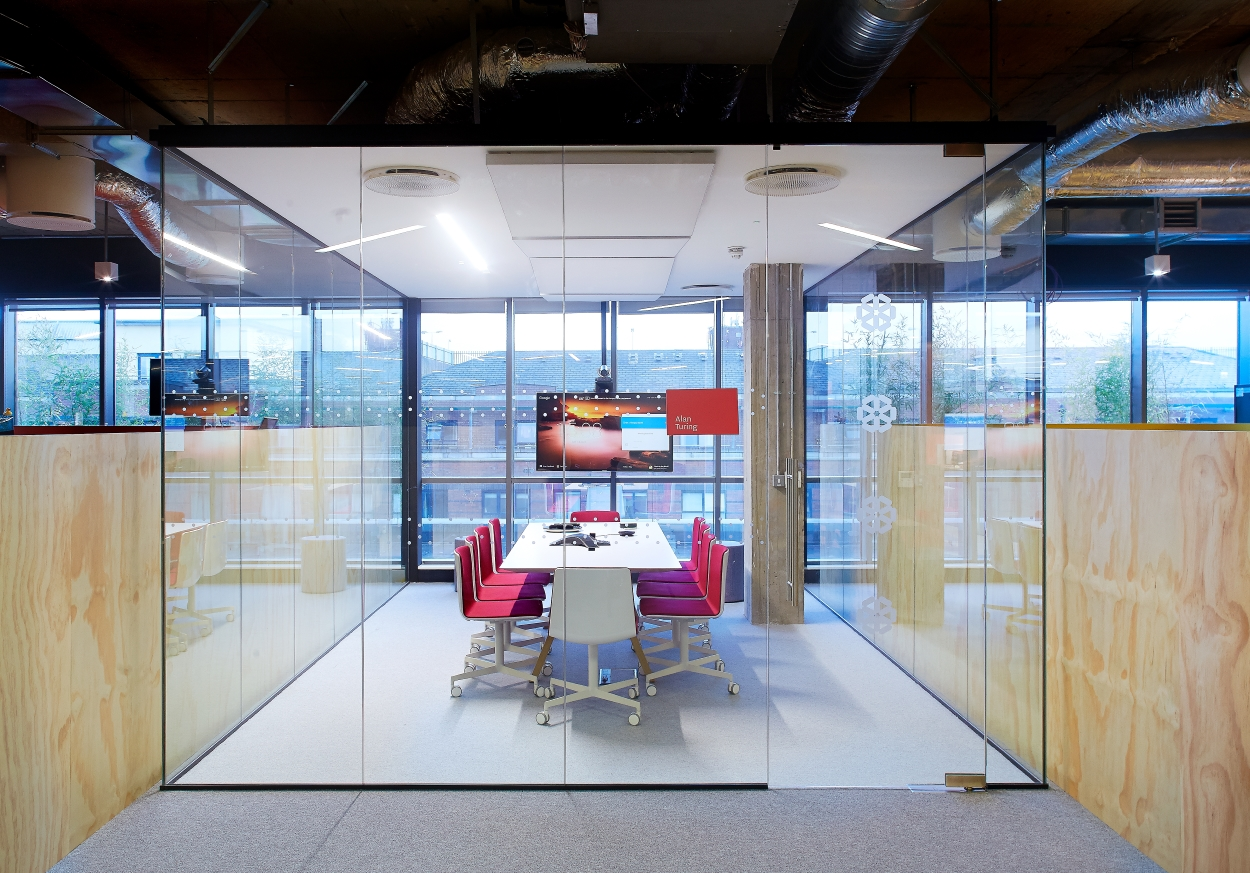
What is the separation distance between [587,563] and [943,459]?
216 centimetres

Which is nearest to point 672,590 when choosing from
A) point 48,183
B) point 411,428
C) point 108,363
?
point 411,428

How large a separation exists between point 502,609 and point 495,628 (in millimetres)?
123

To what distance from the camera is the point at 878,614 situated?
435 centimetres

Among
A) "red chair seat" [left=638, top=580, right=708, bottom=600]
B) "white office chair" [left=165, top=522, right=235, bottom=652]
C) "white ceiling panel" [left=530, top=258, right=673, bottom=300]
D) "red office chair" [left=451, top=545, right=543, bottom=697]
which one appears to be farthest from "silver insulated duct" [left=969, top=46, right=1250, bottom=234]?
"white office chair" [left=165, top=522, right=235, bottom=652]

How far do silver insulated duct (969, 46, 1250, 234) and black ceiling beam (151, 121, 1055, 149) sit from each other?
62cm

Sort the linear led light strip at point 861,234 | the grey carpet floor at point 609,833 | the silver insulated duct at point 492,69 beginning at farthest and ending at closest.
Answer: the linear led light strip at point 861,234, the silver insulated duct at point 492,69, the grey carpet floor at point 609,833

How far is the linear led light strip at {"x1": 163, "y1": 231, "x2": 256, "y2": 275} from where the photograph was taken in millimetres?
3538

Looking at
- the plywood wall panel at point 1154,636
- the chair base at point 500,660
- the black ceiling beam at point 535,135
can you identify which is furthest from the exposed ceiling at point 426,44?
the chair base at point 500,660

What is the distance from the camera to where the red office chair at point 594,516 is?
379cm

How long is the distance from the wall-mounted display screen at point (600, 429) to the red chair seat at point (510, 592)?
47.5 inches

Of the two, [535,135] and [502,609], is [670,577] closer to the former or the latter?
[502,609]

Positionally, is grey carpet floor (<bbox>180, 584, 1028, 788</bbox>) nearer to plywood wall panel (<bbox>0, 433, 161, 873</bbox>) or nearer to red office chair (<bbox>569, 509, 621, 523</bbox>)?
plywood wall panel (<bbox>0, 433, 161, 873</bbox>)

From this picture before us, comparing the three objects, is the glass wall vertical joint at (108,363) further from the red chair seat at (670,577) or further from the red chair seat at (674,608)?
the red chair seat at (674,608)

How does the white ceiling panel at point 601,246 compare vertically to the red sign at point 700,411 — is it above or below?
above
